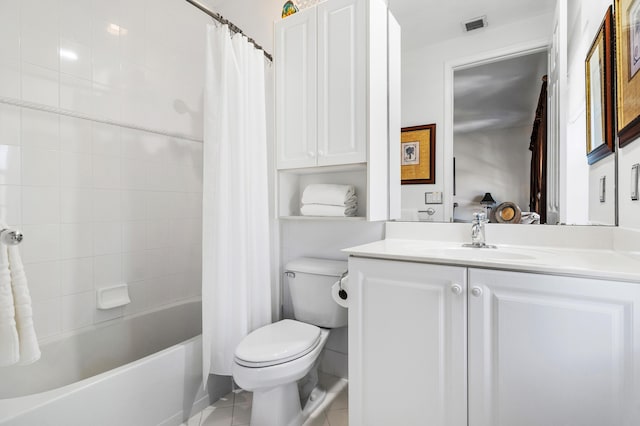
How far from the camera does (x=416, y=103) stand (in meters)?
1.63

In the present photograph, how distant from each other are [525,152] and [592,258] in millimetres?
549

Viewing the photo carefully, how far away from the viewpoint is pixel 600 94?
3.82ft

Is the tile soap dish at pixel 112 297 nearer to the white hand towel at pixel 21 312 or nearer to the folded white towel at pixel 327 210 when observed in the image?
the white hand towel at pixel 21 312

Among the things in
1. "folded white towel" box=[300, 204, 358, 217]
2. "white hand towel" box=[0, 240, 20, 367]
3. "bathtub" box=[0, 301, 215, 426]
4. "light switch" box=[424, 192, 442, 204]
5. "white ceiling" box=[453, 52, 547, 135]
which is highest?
"white ceiling" box=[453, 52, 547, 135]

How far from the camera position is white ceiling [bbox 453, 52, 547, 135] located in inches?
54.6

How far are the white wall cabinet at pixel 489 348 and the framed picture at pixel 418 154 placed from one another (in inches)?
25.9

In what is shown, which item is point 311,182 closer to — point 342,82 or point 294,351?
point 342,82

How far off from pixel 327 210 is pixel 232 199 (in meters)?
0.51

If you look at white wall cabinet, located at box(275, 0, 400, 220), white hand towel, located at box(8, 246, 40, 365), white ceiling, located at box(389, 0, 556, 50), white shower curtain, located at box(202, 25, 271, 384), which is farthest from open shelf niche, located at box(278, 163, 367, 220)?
white hand towel, located at box(8, 246, 40, 365)

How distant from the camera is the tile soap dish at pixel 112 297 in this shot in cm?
→ 172

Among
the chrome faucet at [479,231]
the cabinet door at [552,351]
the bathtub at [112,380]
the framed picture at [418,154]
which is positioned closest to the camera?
the cabinet door at [552,351]

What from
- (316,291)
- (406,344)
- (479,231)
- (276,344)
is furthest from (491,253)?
(276,344)

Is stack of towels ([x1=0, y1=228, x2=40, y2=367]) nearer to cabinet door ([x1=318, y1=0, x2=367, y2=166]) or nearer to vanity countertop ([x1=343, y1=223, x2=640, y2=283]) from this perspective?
vanity countertop ([x1=343, y1=223, x2=640, y2=283])

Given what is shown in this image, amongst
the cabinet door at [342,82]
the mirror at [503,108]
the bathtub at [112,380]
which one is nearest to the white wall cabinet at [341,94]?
the cabinet door at [342,82]
